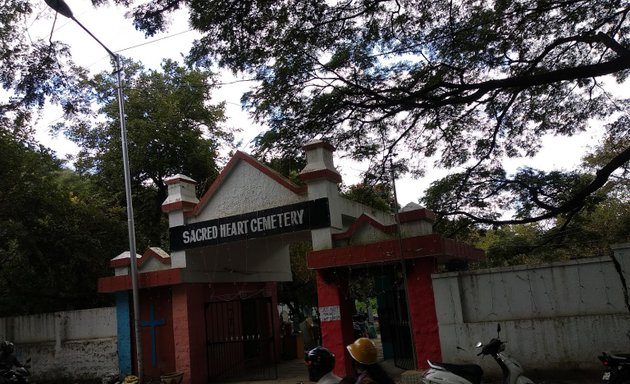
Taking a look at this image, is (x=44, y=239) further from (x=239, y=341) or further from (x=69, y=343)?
(x=239, y=341)

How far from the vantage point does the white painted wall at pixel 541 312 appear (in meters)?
7.91

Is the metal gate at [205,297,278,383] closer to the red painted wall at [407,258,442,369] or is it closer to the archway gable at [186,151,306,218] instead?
the archway gable at [186,151,306,218]

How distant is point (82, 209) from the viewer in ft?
51.3

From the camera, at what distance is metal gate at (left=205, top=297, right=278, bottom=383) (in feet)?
40.5

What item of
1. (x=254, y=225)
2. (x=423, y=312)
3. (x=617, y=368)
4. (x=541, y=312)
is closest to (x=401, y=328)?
(x=423, y=312)

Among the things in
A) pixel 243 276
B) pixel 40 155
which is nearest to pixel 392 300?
pixel 243 276

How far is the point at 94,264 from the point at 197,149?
21.0 feet

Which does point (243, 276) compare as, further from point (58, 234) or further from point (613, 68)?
point (613, 68)

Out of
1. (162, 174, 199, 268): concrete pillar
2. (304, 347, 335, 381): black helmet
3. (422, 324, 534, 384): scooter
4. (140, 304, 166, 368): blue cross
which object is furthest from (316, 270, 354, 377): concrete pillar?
(304, 347, 335, 381): black helmet

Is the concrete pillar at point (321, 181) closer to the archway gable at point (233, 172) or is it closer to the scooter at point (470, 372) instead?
the archway gable at point (233, 172)

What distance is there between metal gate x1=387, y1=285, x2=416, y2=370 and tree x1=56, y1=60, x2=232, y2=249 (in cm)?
1138

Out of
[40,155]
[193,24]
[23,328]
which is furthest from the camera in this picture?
[40,155]

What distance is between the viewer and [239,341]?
13578mm

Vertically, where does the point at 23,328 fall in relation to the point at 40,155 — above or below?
below
